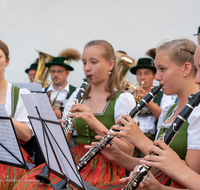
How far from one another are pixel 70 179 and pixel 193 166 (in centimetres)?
59

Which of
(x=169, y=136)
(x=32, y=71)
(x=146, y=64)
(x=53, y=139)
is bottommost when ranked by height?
(x=32, y=71)

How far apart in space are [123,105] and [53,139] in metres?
0.82

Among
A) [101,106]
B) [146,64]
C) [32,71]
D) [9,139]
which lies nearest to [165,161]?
[9,139]

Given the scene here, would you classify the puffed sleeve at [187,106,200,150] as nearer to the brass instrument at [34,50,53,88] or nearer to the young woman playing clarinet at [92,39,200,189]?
the young woman playing clarinet at [92,39,200,189]

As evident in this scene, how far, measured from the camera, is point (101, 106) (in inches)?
77.3

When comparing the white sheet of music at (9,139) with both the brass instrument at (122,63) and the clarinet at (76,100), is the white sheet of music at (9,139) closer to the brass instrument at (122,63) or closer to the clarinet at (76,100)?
the clarinet at (76,100)

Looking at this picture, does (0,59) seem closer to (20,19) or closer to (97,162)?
(97,162)

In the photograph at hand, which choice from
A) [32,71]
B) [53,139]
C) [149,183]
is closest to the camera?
[149,183]

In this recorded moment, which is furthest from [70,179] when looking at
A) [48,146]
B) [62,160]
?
[48,146]

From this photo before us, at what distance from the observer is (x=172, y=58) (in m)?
1.50

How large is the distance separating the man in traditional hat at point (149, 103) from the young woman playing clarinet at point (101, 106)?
0.85m

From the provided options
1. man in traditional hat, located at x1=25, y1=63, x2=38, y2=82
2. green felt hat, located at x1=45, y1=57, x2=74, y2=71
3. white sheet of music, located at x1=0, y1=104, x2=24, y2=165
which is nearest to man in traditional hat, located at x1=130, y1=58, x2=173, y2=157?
green felt hat, located at x1=45, y1=57, x2=74, y2=71

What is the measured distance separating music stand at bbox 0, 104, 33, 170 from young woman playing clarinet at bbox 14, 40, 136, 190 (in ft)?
0.47

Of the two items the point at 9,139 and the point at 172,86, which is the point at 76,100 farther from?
the point at 172,86
